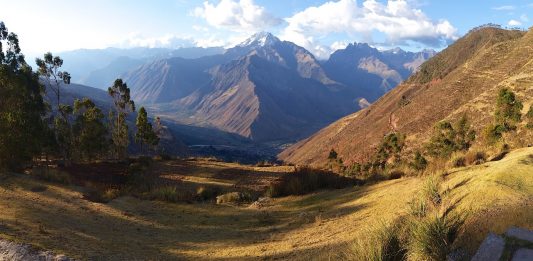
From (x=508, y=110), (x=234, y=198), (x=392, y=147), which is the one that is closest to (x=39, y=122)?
(x=234, y=198)

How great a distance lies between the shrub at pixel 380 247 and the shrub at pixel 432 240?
259mm

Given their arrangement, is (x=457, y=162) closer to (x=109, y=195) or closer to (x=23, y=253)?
(x=23, y=253)

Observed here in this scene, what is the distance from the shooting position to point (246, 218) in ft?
55.0

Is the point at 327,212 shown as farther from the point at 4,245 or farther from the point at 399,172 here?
the point at 4,245

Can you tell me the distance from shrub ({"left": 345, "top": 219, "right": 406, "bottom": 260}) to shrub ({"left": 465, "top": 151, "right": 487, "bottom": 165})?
8.81 metres

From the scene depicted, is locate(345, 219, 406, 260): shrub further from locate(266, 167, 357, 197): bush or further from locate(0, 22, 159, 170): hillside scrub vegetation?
locate(0, 22, 159, 170): hillside scrub vegetation

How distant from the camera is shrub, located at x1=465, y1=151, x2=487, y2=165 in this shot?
15460 mm

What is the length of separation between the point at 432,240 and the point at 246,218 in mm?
10159

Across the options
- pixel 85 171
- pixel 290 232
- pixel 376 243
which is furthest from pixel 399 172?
pixel 85 171

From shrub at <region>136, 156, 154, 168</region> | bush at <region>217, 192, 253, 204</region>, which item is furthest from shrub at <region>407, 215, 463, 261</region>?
shrub at <region>136, 156, 154, 168</region>

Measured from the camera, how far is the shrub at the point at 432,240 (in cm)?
744

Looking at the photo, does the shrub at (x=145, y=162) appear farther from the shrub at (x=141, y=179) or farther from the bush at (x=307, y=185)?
the bush at (x=307, y=185)

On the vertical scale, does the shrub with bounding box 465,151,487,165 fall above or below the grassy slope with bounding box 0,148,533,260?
above

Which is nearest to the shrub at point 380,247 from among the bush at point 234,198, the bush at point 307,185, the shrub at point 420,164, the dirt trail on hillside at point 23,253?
the dirt trail on hillside at point 23,253
